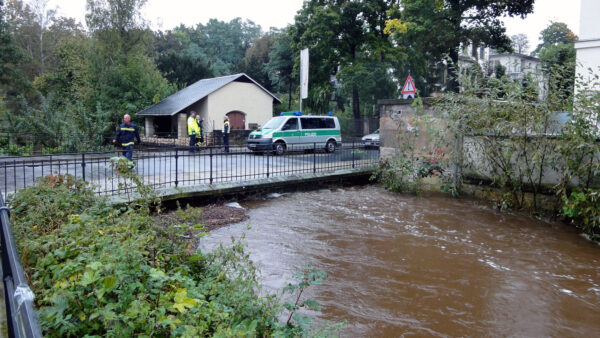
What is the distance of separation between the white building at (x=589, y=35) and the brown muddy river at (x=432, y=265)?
864 cm

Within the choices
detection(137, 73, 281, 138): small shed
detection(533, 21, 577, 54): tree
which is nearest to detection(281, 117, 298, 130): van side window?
detection(137, 73, 281, 138): small shed

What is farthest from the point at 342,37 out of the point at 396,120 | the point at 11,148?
the point at 11,148

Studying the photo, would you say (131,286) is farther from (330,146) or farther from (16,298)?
(330,146)

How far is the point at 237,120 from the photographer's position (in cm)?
3178

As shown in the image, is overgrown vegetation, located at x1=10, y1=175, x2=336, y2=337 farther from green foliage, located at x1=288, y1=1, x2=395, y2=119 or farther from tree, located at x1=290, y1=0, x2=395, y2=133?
tree, located at x1=290, y1=0, x2=395, y2=133

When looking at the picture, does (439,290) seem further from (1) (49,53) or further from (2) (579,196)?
(1) (49,53)

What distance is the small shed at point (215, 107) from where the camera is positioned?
29.6 m

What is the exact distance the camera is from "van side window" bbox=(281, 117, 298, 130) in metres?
19.8

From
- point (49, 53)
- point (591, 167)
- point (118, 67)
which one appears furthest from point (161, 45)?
point (591, 167)

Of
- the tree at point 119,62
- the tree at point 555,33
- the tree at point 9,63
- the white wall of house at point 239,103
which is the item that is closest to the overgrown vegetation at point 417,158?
the white wall of house at point 239,103

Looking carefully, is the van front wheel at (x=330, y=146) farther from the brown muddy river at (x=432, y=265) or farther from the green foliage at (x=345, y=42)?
the green foliage at (x=345, y=42)

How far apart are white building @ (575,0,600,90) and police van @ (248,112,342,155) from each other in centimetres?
962

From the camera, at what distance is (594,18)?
15.4m

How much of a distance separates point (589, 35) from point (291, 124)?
464 inches
